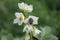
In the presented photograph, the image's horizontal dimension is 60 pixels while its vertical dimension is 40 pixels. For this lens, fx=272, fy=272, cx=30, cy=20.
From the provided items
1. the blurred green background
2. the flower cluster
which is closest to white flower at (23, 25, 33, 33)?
the flower cluster

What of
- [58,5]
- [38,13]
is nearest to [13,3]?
[38,13]

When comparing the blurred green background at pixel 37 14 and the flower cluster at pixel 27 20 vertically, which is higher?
the flower cluster at pixel 27 20

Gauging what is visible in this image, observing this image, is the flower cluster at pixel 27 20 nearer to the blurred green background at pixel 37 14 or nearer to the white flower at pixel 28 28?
the white flower at pixel 28 28

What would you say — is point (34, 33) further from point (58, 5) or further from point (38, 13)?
point (58, 5)

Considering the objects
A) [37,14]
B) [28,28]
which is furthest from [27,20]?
[37,14]

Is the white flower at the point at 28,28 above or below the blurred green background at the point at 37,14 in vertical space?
above

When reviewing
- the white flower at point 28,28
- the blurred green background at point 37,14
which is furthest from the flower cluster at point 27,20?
the blurred green background at point 37,14

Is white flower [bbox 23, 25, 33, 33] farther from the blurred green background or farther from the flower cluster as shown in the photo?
the blurred green background

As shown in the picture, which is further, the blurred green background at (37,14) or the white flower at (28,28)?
the blurred green background at (37,14)
